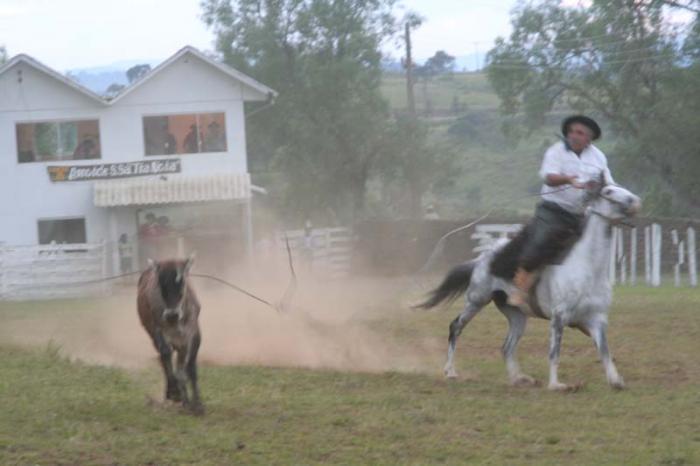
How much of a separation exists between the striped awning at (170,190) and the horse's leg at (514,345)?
24.9 meters

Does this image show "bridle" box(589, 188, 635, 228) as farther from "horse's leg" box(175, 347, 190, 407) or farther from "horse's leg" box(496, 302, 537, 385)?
"horse's leg" box(175, 347, 190, 407)

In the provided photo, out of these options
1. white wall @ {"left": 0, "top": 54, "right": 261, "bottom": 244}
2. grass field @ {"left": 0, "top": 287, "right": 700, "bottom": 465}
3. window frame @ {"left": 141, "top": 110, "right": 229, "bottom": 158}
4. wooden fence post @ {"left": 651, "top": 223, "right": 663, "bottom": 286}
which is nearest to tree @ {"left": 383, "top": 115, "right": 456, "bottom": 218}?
white wall @ {"left": 0, "top": 54, "right": 261, "bottom": 244}

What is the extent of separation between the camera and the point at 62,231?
3759cm

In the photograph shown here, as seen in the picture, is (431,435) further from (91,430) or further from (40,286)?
(40,286)

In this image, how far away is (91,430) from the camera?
884cm

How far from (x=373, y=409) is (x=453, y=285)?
315 centimetres

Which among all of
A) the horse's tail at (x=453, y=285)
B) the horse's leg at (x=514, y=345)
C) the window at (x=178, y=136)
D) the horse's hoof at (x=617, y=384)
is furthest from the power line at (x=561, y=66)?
the horse's hoof at (x=617, y=384)

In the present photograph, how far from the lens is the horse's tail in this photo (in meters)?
12.5

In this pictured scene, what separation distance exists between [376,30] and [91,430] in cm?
4107

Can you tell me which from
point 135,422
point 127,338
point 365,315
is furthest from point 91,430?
point 365,315

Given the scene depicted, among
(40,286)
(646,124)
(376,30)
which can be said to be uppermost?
(376,30)

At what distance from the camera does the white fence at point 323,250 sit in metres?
33.7

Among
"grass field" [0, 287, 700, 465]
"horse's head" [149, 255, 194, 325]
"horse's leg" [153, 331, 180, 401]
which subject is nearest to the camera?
"grass field" [0, 287, 700, 465]

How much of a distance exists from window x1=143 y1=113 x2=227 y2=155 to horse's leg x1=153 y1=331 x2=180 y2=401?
27.9 meters
